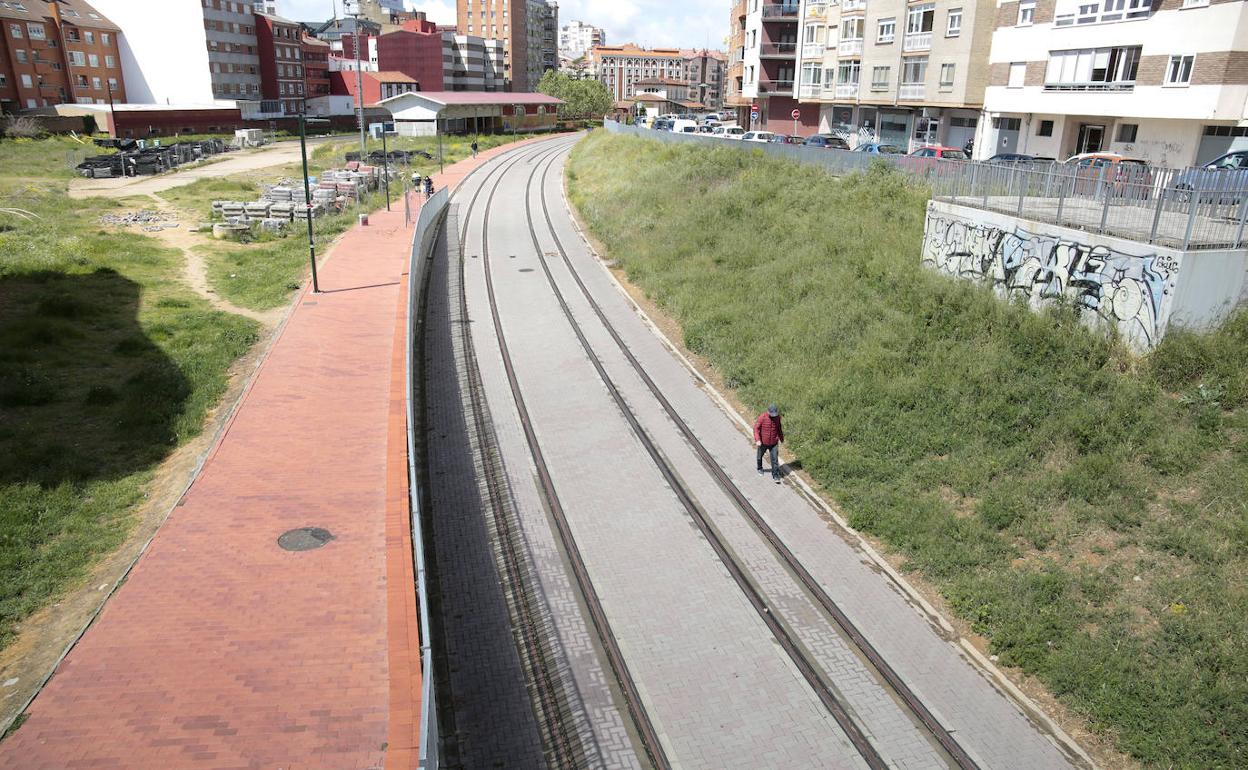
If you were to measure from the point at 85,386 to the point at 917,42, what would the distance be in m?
43.7

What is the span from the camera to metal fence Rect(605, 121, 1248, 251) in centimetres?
1316

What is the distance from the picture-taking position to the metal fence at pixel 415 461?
21.2 ft

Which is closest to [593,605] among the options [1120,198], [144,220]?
[1120,198]

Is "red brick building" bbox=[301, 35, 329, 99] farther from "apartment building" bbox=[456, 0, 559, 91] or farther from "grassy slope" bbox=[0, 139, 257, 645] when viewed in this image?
"grassy slope" bbox=[0, 139, 257, 645]

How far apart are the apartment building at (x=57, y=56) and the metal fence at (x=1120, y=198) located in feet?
261

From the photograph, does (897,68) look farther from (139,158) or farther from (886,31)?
(139,158)

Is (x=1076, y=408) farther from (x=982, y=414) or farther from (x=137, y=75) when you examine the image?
(x=137, y=75)

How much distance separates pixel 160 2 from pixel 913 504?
3823 inches

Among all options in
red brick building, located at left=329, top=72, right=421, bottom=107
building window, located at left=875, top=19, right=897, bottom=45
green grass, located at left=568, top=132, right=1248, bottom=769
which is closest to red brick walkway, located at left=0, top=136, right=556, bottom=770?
green grass, located at left=568, top=132, right=1248, bottom=769

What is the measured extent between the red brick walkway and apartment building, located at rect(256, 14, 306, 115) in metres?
91.8

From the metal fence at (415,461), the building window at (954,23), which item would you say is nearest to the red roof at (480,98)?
the metal fence at (415,461)

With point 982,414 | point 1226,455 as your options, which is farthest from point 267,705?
point 1226,455

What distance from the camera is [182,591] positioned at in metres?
9.68

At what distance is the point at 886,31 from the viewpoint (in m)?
47.6
